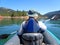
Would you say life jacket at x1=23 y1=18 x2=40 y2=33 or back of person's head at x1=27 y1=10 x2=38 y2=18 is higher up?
back of person's head at x1=27 y1=10 x2=38 y2=18

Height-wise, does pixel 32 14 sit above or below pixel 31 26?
above

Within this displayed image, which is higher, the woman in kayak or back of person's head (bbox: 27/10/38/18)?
back of person's head (bbox: 27/10/38/18)

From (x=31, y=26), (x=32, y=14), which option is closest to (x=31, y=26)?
(x=31, y=26)

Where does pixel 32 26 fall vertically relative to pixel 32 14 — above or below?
below

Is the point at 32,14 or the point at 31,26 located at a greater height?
the point at 32,14

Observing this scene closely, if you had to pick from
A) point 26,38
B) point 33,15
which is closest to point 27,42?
point 26,38

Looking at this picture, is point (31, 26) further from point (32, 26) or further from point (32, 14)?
point (32, 14)

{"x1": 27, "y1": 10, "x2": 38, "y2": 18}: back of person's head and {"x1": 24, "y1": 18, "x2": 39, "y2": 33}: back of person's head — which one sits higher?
{"x1": 27, "y1": 10, "x2": 38, "y2": 18}: back of person's head

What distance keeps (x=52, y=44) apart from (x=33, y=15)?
24.5 inches

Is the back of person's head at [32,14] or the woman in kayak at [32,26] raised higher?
the back of person's head at [32,14]

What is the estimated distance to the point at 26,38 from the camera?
2.76 m

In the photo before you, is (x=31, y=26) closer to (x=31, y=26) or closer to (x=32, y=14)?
(x=31, y=26)

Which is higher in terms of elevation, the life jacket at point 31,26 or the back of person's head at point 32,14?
the back of person's head at point 32,14

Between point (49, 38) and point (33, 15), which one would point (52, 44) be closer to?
point (49, 38)
